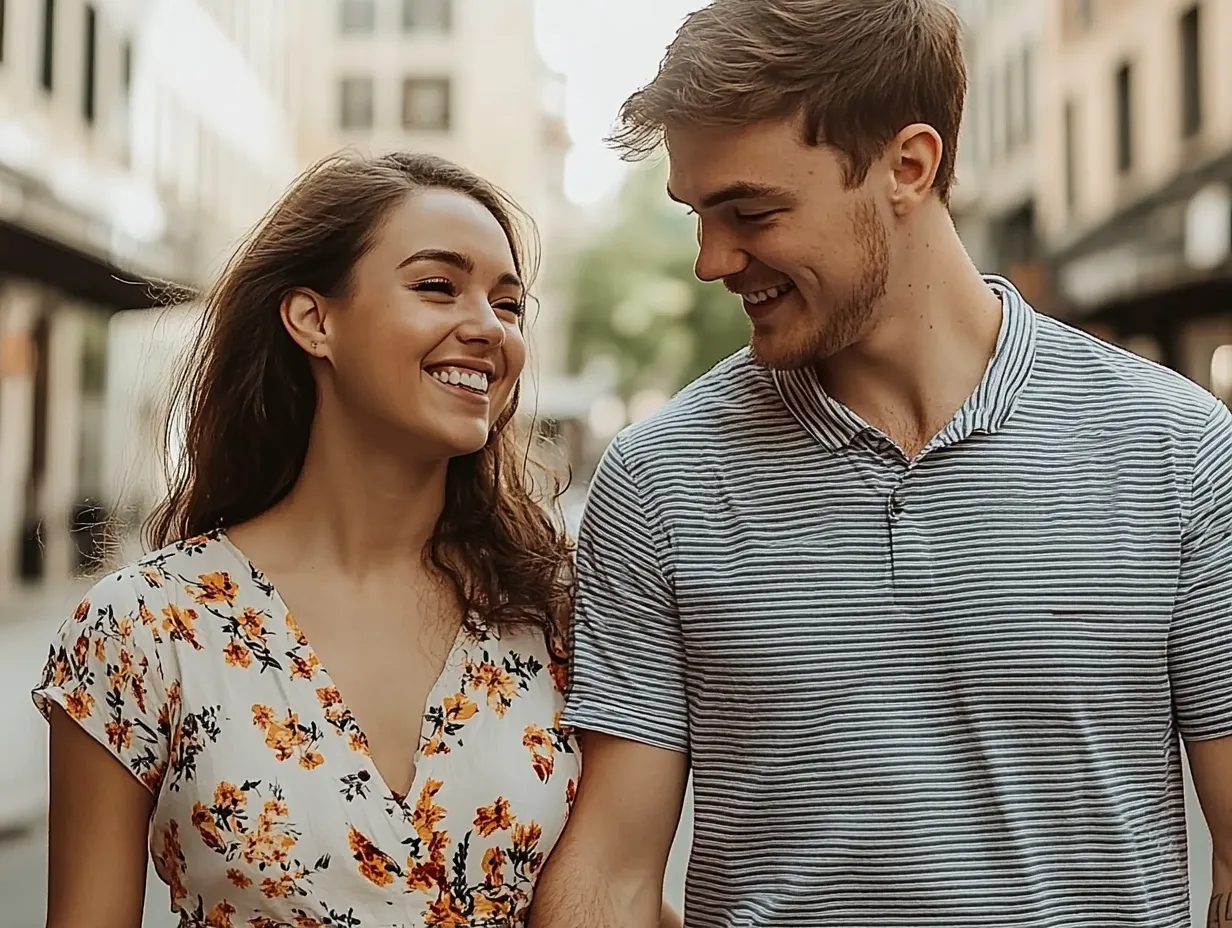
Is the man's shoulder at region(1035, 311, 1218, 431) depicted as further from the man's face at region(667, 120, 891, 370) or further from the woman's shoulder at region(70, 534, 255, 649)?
the woman's shoulder at region(70, 534, 255, 649)

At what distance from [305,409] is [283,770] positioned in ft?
2.18

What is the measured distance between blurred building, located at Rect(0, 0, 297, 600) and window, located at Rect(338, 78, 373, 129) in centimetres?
1483

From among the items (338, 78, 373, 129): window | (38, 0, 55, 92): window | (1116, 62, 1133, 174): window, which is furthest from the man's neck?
(338, 78, 373, 129): window

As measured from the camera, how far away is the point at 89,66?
760 inches

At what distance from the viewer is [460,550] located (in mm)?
2850

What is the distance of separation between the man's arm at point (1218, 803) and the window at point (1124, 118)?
55.6ft

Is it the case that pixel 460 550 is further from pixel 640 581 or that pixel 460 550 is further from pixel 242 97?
pixel 242 97

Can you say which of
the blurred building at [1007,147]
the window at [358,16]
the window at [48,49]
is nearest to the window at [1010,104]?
the blurred building at [1007,147]

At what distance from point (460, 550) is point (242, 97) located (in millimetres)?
28768

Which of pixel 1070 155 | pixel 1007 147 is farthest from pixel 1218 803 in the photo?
pixel 1007 147

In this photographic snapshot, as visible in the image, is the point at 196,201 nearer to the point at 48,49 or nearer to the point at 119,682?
the point at 48,49

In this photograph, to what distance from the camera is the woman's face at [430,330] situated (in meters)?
2.61

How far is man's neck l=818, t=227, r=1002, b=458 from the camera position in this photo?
244 cm

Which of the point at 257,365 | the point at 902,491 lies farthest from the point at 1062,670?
the point at 257,365
